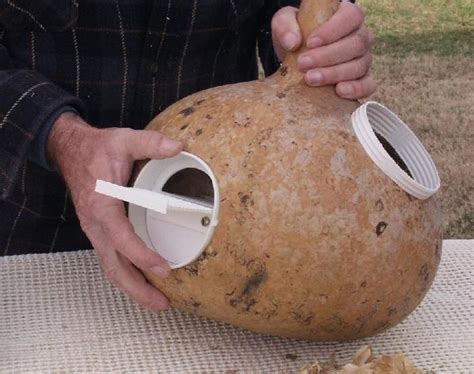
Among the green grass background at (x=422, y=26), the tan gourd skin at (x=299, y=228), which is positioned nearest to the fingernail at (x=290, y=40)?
the tan gourd skin at (x=299, y=228)

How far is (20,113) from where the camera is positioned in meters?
1.57

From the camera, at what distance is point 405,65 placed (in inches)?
225

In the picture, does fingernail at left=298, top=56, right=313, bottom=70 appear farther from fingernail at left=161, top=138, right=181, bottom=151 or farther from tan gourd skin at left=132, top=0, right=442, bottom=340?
fingernail at left=161, top=138, right=181, bottom=151

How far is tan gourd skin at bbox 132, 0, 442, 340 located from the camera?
1.34 metres

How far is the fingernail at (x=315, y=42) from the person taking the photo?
59.5 inches

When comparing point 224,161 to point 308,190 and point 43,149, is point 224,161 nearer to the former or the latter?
point 308,190

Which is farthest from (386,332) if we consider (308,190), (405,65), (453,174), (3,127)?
(405,65)

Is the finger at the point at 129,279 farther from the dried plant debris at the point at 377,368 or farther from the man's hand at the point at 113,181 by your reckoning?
the dried plant debris at the point at 377,368

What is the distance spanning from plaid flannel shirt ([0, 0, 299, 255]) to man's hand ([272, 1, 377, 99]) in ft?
1.17

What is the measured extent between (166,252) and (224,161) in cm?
18

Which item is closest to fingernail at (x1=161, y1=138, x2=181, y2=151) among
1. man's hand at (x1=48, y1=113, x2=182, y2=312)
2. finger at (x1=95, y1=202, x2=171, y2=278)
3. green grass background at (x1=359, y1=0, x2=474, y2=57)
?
man's hand at (x1=48, y1=113, x2=182, y2=312)

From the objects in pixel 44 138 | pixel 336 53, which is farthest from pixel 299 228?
pixel 44 138

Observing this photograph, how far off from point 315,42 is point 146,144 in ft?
1.08

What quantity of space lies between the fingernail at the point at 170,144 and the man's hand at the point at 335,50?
246 millimetres
